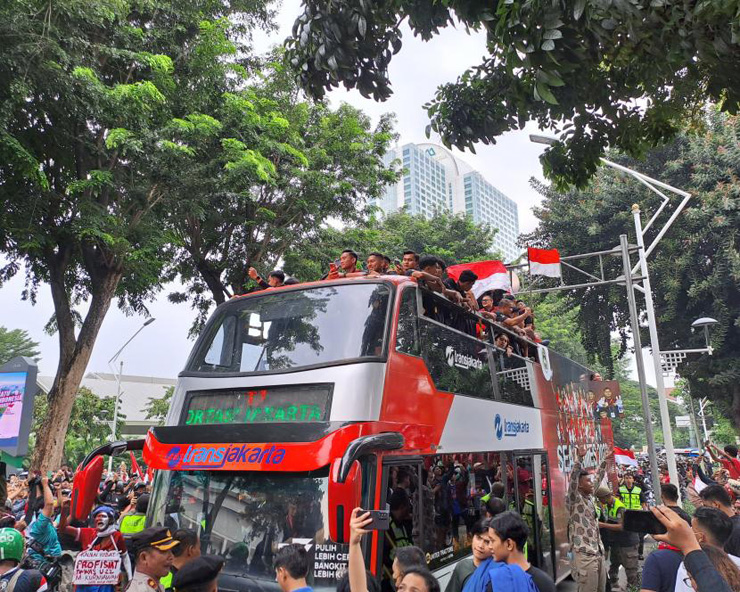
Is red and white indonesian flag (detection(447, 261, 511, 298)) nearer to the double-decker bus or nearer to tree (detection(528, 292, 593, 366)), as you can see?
the double-decker bus

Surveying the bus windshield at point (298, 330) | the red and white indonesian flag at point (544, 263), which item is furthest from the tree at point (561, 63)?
the red and white indonesian flag at point (544, 263)

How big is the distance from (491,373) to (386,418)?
2699 millimetres

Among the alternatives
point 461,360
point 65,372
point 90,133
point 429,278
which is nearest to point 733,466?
point 461,360

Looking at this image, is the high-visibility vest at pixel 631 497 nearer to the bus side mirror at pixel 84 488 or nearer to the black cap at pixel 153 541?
the bus side mirror at pixel 84 488

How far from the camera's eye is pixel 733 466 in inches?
306

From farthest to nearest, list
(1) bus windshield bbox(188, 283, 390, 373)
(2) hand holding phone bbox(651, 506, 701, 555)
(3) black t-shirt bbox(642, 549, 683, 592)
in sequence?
(1) bus windshield bbox(188, 283, 390, 373), (3) black t-shirt bbox(642, 549, 683, 592), (2) hand holding phone bbox(651, 506, 701, 555)

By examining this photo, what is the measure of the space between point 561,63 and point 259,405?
341 centimetres

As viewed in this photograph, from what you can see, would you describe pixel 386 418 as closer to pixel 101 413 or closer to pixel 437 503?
pixel 437 503

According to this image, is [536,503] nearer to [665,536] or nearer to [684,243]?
[665,536]

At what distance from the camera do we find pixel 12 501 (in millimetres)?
9859

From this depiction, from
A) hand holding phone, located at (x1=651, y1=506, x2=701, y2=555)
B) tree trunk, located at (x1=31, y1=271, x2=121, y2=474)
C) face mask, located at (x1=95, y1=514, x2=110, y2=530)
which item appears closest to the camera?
hand holding phone, located at (x1=651, y1=506, x2=701, y2=555)

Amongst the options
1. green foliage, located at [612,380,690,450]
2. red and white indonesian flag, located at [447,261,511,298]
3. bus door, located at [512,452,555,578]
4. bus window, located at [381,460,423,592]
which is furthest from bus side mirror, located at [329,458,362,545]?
green foliage, located at [612,380,690,450]

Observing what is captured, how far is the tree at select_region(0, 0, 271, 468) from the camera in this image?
1056 cm

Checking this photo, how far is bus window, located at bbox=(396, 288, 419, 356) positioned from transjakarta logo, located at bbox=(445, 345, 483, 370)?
662mm
